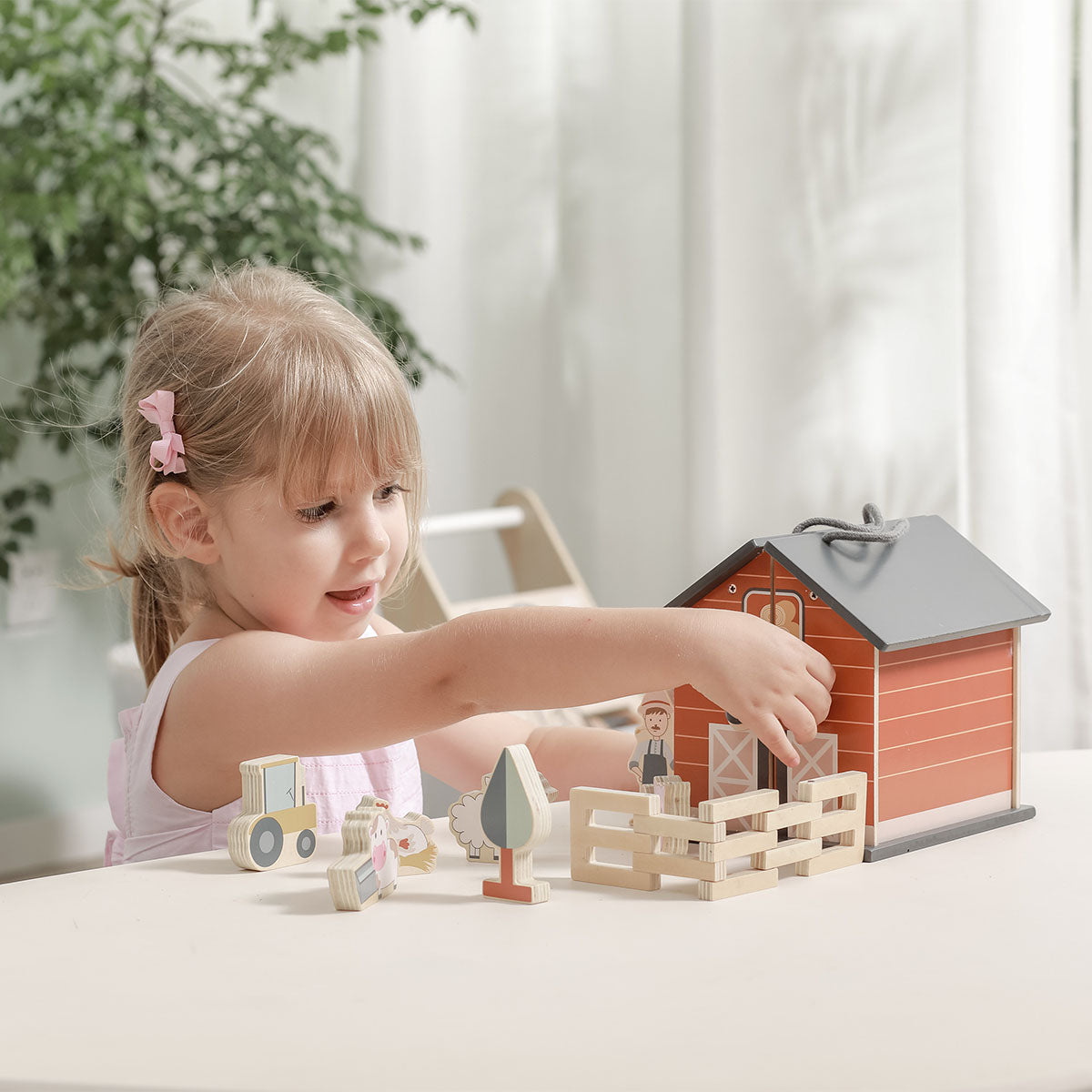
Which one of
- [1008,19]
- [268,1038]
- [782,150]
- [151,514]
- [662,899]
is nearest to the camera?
[268,1038]

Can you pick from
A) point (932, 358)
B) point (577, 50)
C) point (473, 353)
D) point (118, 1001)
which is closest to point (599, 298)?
point (473, 353)

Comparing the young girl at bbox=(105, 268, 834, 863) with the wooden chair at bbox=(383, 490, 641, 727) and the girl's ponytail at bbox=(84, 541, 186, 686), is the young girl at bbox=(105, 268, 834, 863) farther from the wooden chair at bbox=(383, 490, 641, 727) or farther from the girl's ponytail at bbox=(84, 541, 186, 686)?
the wooden chair at bbox=(383, 490, 641, 727)

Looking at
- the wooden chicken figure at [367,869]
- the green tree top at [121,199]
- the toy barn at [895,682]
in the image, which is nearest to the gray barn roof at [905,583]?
the toy barn at [895,682]

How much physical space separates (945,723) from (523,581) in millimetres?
1528

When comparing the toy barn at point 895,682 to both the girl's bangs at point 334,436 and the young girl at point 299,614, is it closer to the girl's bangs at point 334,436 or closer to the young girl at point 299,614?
the young girl at point 299,614

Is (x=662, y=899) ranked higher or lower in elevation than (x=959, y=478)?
lower

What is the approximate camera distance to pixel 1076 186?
186cm

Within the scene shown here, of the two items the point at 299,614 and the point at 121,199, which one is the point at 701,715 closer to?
the point at 299,614

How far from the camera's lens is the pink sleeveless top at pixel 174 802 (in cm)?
96

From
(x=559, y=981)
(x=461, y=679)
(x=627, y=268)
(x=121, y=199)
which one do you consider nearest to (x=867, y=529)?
(x=461, y=679)

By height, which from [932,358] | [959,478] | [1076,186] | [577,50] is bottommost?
[959,478]

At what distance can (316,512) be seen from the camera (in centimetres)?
97

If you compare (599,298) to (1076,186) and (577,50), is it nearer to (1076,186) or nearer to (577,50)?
(577,50)

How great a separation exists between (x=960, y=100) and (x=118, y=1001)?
179 centimetres
